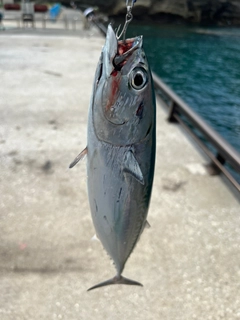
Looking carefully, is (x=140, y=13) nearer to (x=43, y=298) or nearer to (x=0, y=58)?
(x=0, y=58)

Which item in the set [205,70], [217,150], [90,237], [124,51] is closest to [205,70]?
A: [205,70]

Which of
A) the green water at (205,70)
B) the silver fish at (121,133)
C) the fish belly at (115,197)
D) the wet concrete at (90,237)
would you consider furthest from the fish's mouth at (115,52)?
the green water at (205,70)

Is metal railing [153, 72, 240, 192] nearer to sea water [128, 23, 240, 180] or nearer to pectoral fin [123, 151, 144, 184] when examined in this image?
pectoral fin [123, 151, 144, 184]

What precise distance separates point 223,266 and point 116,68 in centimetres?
264

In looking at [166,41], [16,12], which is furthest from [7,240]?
[166,41]

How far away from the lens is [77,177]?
185 inches

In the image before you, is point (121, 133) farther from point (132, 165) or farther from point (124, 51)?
point (124, 51)

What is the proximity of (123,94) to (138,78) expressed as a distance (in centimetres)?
11

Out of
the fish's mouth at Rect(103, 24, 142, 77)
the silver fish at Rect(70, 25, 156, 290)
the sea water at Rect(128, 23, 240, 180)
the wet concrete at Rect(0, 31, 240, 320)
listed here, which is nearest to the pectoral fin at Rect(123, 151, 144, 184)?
the silver fish at Rect(70, 25, 156, 290)

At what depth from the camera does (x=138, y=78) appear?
1.52 meters

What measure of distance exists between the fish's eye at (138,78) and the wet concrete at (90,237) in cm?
212

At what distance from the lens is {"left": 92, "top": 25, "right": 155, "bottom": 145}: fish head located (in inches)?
58.4

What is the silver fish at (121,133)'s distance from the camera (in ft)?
4.91

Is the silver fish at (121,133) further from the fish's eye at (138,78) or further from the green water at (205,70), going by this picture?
the green water at (205,70)
